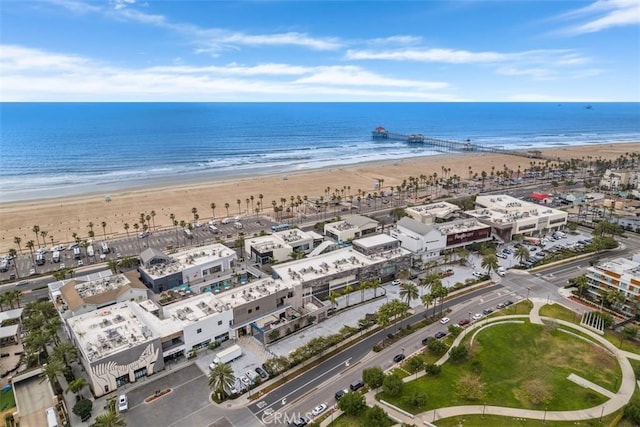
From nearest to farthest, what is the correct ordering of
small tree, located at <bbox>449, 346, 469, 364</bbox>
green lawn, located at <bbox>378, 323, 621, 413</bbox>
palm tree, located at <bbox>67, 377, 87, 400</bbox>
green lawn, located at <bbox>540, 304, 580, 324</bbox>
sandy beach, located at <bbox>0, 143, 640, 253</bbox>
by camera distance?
green lawn, located at <bbox>378, 323, 621, 413</bbox> → palm tree, located at <bbox>67, 377, 87, 400</bbox> → small tree, located at <bbox>449, 346, 469, 364</bbox> → green lawn, located at <bbox>540, 304, 580, 324</bbox> → sandy beach, located at <bbox>0, 143, 640, 253</bbox>

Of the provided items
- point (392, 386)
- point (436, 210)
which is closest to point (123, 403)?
point (392, 386)

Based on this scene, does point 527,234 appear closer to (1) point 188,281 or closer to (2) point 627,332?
(2) point 627,332

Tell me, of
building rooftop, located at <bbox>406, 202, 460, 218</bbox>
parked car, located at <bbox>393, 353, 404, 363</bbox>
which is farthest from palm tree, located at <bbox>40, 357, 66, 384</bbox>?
building rooftop, located at <bbox>406, 202, 460, 218</bbox>

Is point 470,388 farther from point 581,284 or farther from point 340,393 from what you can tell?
point 581,284

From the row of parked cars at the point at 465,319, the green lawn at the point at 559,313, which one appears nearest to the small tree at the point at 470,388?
the row of parked cars at the point at 465,319

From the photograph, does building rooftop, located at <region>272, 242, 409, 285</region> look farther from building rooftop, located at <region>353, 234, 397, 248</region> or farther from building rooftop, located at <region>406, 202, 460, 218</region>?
building rooftop, located at <region>406, 202, 460, 218</region>

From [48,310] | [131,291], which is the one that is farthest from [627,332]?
[48,310]
